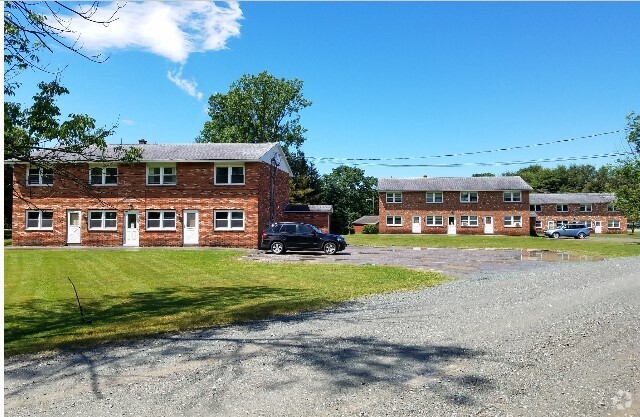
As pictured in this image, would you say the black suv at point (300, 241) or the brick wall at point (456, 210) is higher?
the brick wall at point (456, 210)

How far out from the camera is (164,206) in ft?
103

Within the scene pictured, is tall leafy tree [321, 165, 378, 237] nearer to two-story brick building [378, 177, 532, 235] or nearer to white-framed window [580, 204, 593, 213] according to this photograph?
two-story brick building [378, 177, 532, 235]

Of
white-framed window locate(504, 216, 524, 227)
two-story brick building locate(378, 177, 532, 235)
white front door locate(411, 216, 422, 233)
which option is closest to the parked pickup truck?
two-story brick building locate(378, 177, 532, 235)

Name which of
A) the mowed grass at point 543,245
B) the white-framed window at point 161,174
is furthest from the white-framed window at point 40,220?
the mowed grass at point 543,245

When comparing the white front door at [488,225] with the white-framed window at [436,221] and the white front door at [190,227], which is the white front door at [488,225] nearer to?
the white-framed window at [436,221]

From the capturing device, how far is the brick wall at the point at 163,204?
30.8 meters

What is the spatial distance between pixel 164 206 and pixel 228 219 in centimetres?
441

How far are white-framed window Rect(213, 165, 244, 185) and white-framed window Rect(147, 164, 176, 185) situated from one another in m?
2.94

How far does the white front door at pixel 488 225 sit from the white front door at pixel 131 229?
39206 mm

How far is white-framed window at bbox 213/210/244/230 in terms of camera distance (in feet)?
102

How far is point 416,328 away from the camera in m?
7.79

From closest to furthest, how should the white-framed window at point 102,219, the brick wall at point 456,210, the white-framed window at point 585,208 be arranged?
the white-framed window at point 102,219
the brick wall at point 456,210
the white-framed window at point 585,208

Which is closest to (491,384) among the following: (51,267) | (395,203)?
(51,267)

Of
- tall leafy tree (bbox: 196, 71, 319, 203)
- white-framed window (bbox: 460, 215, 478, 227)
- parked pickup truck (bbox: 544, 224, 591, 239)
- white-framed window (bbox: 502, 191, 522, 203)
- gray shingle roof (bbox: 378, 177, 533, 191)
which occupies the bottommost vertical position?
parked pickup truck (bbox: 544, 224, 591, 239)
